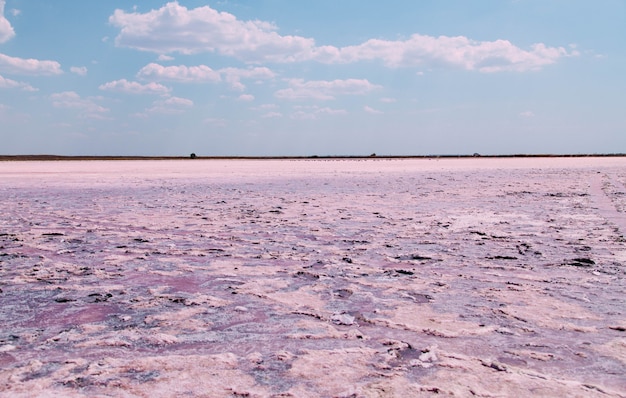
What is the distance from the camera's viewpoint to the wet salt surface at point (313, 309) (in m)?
2.29

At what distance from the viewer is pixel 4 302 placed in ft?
11.3

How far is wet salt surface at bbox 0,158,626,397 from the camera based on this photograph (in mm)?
2291

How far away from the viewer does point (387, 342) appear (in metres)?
2.71

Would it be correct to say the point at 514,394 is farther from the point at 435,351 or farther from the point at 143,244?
the point at 143,244

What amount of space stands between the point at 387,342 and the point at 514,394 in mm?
724

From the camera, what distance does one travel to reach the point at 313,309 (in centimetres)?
332

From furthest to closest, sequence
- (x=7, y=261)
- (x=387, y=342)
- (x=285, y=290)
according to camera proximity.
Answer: (x=7, y=261) → (x=285, y=290) → (x=387, y=342)

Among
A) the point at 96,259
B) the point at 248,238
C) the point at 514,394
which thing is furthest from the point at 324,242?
the point at 514,394

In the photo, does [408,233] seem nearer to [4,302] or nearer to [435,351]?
[435,351]

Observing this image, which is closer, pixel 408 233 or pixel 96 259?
pixel 96 259

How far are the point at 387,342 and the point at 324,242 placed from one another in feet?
9.98

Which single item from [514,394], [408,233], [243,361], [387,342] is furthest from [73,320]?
[408,233]

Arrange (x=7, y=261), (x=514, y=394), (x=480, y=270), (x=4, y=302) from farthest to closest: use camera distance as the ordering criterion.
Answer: (x=7, y=261) < (x=480, y=270) < (x=4, y=302) < (x=514, y=394)

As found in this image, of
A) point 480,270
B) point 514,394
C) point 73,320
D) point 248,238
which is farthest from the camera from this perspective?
point 248,238
